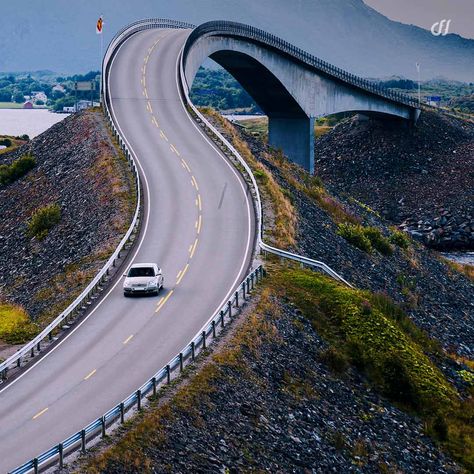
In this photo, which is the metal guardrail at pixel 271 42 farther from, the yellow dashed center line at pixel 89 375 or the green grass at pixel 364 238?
the yellow dashed center line at pixel 89 375

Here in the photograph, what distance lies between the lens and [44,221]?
188 feet

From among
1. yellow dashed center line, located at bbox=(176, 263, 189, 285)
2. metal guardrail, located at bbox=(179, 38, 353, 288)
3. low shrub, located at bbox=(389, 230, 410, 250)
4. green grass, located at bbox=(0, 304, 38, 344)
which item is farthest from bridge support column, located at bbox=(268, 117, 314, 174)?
green grass, located at bbox=(0, 304, 38, 344)

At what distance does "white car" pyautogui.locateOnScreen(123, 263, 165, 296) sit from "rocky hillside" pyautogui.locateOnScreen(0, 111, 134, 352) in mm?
2785

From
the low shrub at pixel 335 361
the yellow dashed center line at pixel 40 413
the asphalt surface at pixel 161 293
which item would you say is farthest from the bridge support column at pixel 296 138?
the yellow dashed center line at pixel 40 413

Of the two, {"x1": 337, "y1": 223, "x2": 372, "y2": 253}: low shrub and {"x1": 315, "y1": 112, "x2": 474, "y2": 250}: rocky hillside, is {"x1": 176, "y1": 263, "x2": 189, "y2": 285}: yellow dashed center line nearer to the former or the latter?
{"x1": 337, "y1": 223, "x2": 372, "y2": 253}: low shrub

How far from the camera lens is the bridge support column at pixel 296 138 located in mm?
102875

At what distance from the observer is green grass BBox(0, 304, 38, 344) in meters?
37.9

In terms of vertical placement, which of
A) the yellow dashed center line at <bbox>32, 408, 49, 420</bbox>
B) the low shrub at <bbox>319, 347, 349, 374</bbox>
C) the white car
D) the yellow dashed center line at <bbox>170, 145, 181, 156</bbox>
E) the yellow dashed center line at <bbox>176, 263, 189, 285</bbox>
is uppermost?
the yellow dashed center line at <bbox>170, 145, 181, 156</bbox>

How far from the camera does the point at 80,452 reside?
84.6 feet

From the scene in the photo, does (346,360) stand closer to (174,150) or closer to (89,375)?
(89,375)

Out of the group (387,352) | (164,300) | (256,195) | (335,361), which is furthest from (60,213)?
(387,352)

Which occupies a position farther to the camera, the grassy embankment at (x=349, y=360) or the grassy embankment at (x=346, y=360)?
the grassy embankment at (x=346, y=360)

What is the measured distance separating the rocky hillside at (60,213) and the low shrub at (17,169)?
7cm

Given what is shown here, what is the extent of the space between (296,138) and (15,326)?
67.1 m
